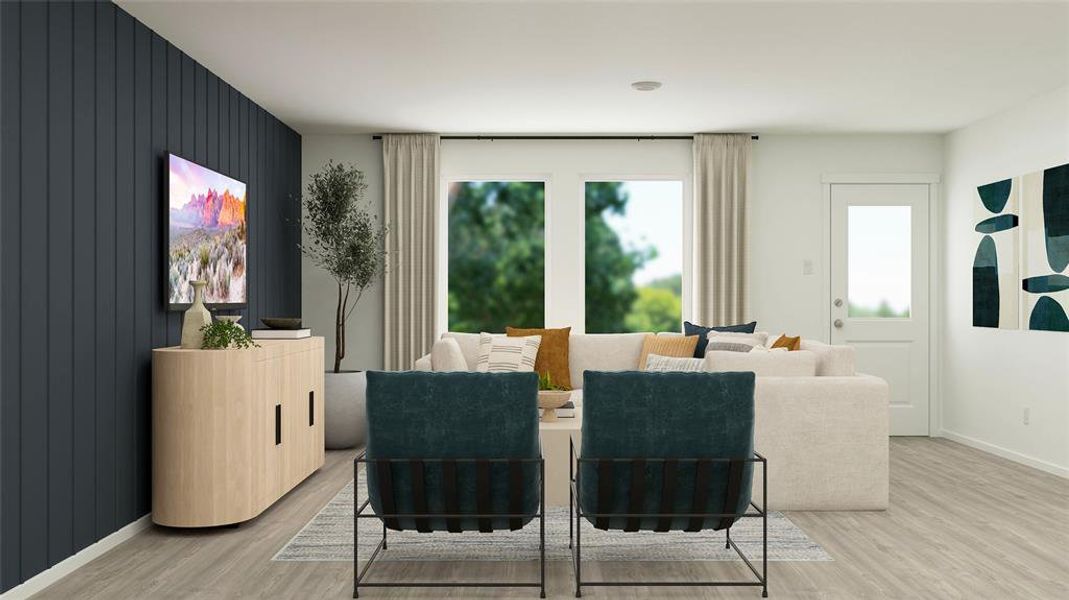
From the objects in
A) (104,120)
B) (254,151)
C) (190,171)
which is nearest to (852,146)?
(254,151)

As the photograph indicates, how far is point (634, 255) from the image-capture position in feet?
24.8

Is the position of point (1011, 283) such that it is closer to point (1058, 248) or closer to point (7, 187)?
point (1058, 248)

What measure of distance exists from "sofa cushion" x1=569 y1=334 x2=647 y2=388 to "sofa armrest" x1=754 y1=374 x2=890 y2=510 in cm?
194

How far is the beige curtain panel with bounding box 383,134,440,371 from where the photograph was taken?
23.5ft

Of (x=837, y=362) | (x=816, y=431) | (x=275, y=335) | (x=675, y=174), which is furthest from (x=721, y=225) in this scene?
(x=275, y=335)

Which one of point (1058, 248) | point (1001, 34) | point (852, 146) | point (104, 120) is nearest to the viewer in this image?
point (104, 120)

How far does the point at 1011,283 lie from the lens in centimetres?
618

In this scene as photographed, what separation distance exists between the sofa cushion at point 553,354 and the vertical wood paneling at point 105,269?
301 cm

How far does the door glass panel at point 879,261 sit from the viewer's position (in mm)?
7316

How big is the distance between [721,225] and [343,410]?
11.1 feet

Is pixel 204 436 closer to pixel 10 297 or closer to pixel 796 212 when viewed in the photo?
pixel 10 297

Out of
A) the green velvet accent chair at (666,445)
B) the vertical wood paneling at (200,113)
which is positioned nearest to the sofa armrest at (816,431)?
the green velvet accent chair at (666,445)

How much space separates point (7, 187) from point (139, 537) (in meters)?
1.80

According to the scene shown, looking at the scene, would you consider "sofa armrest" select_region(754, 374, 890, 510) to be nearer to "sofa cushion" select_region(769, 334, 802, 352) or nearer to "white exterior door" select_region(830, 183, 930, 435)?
"sofa cushion" select_region(769, 334, 802, 352)
